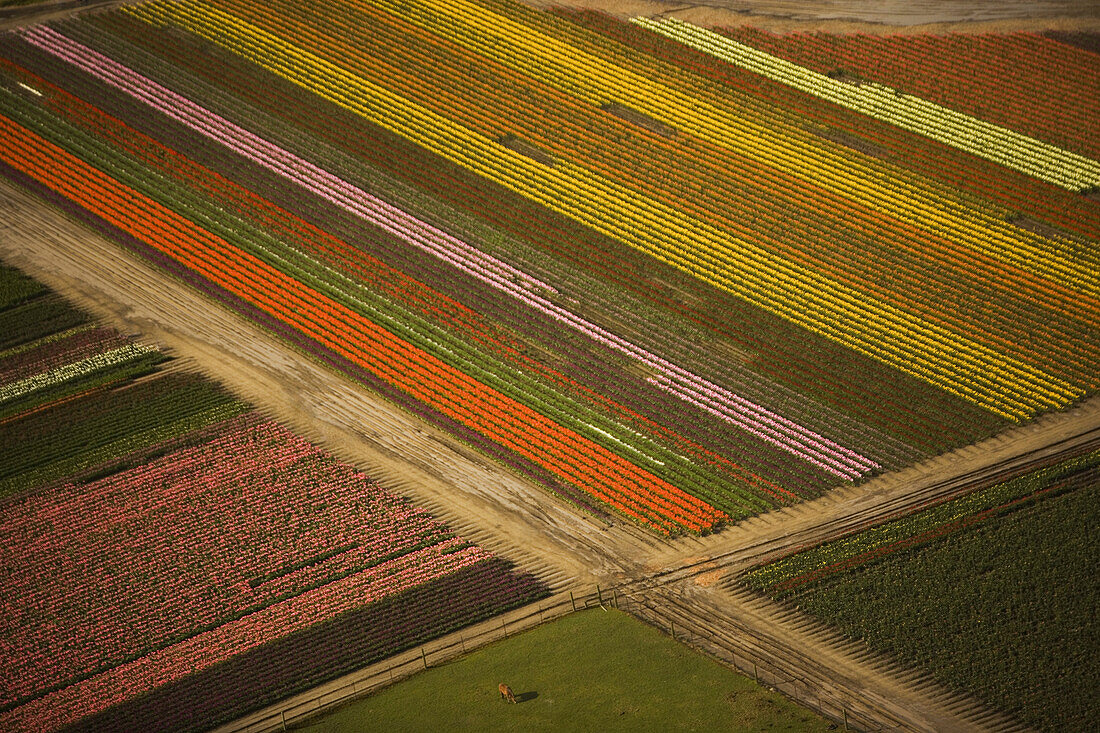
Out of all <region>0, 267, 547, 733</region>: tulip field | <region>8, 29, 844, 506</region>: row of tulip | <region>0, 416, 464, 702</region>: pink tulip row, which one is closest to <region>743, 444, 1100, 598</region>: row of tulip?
<region>8, 29, 844, 506</region>: row of tulip

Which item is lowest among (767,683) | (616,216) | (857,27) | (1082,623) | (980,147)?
(767,683)

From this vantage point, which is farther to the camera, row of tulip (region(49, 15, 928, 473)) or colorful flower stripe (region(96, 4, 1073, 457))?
row of tulip (region(49, 15, 928, 473))

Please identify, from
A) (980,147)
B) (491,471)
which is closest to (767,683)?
(491,471)

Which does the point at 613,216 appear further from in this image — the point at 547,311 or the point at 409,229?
the point at 409,229

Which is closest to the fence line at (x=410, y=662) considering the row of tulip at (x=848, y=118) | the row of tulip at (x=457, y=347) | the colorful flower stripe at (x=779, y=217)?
the row of tulip at (x=457, y=347)

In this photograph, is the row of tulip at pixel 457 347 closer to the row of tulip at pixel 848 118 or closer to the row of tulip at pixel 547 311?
the row of tulip at pixel 547 311

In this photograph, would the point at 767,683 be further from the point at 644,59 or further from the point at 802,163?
the point at 644,59

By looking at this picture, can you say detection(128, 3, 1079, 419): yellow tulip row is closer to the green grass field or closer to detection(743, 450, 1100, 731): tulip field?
detection(743, 450, 1100, 731): tulip field
